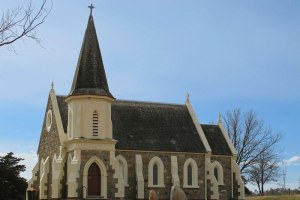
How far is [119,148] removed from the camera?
48.1 meters

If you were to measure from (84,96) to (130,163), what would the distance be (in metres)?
7.40

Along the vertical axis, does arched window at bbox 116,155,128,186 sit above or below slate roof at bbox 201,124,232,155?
below

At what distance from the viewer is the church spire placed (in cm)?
4579

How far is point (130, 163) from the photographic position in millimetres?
48500

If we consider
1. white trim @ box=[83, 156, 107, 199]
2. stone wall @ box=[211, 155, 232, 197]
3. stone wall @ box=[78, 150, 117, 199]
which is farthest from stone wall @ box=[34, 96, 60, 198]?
stone wall @ box=[211, 155, 232, 197]

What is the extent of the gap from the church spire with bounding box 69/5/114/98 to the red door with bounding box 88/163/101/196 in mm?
5924

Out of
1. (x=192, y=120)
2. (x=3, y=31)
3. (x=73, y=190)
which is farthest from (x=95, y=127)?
(x=3, y=31)

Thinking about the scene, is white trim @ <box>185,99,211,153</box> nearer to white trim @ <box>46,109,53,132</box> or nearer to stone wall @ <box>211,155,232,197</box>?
stone wall @ <box>211,155,232,197</box>

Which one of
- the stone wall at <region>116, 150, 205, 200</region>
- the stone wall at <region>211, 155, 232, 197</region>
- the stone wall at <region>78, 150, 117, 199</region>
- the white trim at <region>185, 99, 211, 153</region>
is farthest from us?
the stone wall at <region>211, 155, 232, 197</region>

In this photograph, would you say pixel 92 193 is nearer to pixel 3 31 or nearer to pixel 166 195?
pixel 166 195

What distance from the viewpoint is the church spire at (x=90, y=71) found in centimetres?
4579

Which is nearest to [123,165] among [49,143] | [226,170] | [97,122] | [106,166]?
[106,166]

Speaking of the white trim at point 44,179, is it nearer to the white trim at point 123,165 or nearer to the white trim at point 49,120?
the white trim at point 49,120

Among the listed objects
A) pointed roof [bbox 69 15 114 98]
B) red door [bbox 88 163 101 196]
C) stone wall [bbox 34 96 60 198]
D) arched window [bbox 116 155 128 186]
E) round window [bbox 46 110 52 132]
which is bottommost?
red door [bbox 88 163 101 196]
